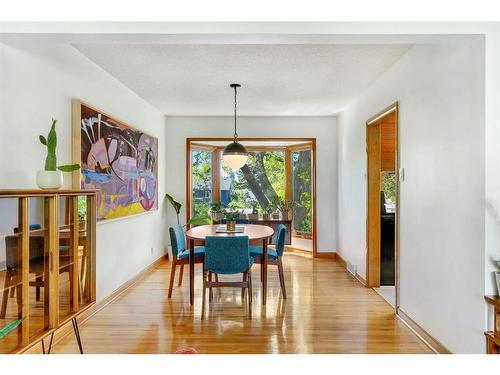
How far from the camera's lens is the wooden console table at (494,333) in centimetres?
185

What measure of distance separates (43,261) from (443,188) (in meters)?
2.62

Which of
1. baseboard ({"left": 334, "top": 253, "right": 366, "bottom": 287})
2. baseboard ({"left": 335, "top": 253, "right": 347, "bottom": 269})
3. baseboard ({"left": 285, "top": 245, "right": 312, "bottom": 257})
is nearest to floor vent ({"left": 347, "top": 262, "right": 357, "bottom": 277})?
baseboard ({"left": 334, "top": 253, "right": 366, "bottom": 287})

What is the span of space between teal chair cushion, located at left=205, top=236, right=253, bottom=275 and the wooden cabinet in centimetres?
109

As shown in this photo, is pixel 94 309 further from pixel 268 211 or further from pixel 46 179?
pixel 268 211

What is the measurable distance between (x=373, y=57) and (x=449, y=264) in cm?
191

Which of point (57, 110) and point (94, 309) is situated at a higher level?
point (57, 110)

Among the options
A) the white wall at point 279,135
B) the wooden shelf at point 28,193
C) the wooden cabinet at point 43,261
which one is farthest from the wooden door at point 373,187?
the wooden shelf at point 28,193

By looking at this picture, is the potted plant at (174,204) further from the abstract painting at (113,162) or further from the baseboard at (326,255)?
the baseboard at (326,255)

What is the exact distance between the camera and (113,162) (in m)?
3.72

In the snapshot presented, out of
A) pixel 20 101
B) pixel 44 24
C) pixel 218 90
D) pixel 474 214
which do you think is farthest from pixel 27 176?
pixel 474 214

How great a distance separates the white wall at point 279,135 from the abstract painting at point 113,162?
805 millimetres

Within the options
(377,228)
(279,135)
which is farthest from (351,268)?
(279,135)

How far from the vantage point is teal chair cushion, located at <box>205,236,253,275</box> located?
10.5 ft

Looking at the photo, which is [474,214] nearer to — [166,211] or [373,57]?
[373,57]
